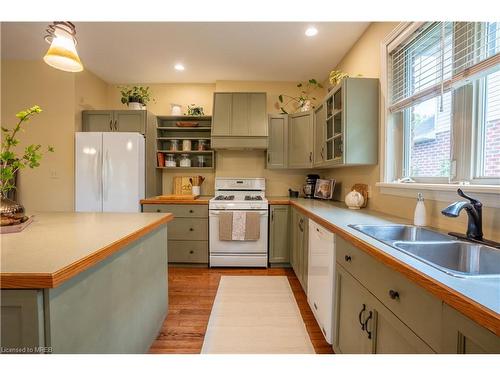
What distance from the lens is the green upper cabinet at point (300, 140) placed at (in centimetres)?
328

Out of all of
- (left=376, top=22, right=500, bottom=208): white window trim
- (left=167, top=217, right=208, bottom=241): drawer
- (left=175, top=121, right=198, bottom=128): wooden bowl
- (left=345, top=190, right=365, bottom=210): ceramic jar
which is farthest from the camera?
(left=175, top=121, right=198, bottom=128): wooden bowl

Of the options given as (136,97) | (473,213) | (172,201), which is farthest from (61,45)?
(473,213)

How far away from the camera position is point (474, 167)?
4.22ft

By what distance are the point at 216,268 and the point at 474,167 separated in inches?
105

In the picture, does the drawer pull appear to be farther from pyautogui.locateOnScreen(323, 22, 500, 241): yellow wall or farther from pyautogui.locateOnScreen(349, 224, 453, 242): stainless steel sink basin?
pyautogui.locateOnScreen(323, 22, 500, 241): yellow wall

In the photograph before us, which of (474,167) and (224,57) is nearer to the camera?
(474,167)

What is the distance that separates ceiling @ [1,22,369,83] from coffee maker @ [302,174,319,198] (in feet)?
4.82

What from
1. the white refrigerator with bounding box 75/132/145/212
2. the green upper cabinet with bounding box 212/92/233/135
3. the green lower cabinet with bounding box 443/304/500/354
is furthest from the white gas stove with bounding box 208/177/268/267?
the green lower cabinet with bounding box 443/304/500/354

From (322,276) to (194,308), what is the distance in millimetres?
1168

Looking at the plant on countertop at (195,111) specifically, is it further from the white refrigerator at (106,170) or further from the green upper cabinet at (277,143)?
the green upper cabinet at (277,143)

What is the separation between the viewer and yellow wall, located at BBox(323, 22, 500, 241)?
3.89 ft

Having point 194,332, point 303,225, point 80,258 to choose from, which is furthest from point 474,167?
point 194,332
